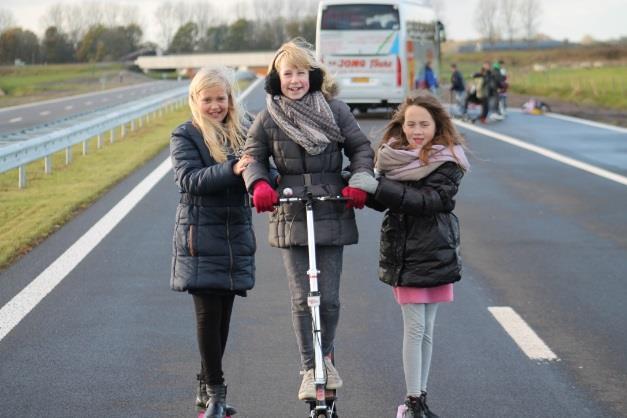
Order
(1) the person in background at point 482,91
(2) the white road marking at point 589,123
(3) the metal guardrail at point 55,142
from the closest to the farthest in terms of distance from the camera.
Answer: (3) the metal guardrail at point 55,142 → (2) the white road marking at point 589,123 → (1) the person in background at point 482,91

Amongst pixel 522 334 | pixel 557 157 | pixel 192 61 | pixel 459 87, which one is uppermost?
pixel 459 87

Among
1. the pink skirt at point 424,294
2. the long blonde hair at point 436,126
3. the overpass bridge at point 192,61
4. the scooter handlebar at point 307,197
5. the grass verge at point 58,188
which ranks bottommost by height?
the overpass bridge at point 192,61

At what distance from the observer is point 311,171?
18.0 feet

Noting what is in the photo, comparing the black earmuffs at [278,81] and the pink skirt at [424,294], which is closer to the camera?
the black earmuffs at [278,81]

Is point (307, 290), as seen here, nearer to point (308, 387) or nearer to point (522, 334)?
point (308, 387)

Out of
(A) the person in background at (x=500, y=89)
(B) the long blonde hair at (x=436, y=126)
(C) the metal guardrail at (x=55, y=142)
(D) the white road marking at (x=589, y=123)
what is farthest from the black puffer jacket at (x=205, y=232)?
(A) the person in background at (x=500, y=89)

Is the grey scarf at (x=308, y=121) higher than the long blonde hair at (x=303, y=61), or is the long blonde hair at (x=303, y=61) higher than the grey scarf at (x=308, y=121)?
the long blonde hair at (x=303, y=61)

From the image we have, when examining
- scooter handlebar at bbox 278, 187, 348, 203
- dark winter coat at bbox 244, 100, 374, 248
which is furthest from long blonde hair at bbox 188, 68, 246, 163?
scooter handlebar at bbox 278, 187, 348, 203

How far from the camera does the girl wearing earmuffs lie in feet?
17.8

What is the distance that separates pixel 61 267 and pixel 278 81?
5.00 m

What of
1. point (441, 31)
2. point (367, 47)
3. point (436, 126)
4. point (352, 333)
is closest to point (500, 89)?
point (367, 47)

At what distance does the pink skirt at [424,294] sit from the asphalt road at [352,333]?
1.83 feet

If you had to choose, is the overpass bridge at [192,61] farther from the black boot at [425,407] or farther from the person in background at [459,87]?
the black boot at [425,407]

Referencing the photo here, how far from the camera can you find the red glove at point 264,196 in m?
5.20
